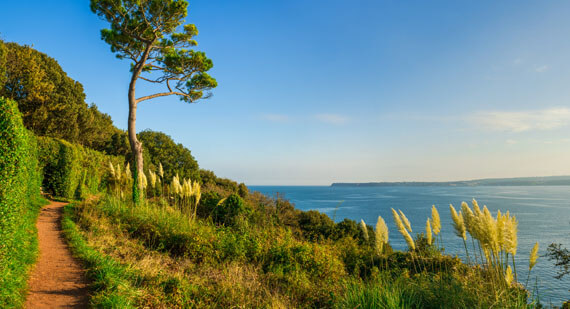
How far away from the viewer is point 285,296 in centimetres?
516

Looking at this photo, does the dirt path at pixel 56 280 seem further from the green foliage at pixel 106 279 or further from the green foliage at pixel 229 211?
the green foliage at pixel 229 211

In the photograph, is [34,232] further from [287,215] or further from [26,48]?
[26,48]

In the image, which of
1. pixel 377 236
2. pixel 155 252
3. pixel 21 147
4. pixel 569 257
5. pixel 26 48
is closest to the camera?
pixel 377 236

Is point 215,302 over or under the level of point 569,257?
over

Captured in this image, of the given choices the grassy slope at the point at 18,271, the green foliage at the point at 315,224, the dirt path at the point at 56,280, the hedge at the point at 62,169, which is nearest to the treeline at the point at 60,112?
the hedge at the point at 62,169

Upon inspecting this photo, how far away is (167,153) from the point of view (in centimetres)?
2881

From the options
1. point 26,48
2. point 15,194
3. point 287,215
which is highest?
point 26,48

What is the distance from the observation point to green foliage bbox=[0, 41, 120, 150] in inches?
904

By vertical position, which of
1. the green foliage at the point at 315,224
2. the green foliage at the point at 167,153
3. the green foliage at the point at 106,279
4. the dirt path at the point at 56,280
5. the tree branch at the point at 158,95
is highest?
the tree branch at the point at 158,95

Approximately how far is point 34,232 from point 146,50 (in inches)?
454

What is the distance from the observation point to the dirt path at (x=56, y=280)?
450 centimetres

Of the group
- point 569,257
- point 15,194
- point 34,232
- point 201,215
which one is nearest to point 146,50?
point 201,215

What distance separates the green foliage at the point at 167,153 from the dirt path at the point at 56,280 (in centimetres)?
2090

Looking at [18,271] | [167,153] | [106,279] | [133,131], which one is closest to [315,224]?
[133,131]
